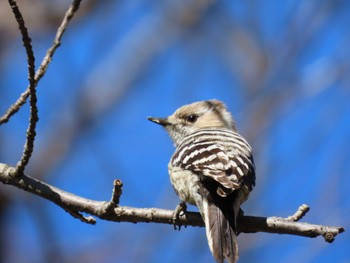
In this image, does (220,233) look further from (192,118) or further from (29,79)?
(192,118)

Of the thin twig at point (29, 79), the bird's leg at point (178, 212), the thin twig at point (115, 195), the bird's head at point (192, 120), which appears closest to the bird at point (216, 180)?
the bird's leg at point (178, 212)

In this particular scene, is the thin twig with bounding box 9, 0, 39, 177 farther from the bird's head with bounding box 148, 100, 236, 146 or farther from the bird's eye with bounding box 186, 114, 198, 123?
the bird's eye with bounding box 186, 114, 198, 123

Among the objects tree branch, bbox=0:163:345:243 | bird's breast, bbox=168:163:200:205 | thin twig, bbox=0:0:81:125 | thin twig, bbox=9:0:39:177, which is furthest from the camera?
bird's breast, bbox=168:163:200:205

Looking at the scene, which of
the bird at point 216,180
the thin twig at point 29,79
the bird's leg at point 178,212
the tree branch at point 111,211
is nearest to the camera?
the thin twig at point 29,79

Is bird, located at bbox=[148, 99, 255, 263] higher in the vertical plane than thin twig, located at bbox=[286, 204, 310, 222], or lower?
higher

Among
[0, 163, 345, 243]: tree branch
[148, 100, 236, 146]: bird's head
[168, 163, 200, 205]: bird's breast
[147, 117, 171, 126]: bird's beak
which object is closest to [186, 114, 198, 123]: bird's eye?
[148, 100, 236, 146]: bird's head

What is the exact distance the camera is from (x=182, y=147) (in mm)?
5070

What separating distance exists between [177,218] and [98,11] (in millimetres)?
4437

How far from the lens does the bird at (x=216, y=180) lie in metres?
3.99

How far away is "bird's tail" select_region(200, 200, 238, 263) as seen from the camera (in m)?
3.87

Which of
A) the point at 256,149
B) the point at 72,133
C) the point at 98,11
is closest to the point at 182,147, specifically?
the point at 256,149

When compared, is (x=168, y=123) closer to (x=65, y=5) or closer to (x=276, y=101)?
(x=276, y=101)

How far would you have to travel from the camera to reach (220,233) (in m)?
3.98

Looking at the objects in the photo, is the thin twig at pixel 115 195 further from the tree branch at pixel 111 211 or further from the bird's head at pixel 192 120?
the bird's head at pixel 192 120
